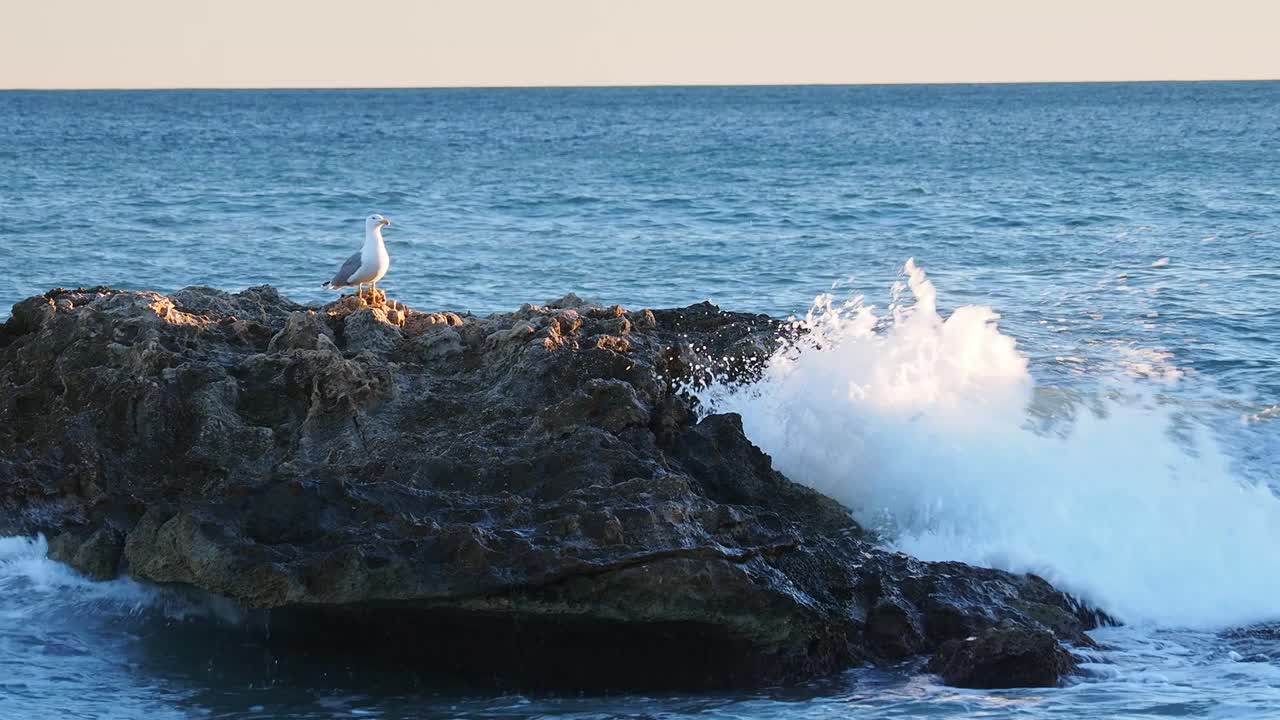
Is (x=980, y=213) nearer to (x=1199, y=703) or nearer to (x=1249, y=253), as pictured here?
(x=1249, y=253)

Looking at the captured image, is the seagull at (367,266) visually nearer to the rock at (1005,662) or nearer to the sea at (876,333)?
the sea at (876,333)

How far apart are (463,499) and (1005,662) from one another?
267 centimetres

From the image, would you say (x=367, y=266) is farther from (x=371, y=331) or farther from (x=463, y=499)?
(x=463, y=499)

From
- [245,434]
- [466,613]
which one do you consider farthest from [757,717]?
[245,434]

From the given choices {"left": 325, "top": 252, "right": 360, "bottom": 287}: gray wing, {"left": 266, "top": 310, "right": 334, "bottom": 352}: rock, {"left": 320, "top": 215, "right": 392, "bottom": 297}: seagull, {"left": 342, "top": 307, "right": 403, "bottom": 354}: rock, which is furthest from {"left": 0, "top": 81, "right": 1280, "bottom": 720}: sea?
{"left": 325, "top": 252, "right": 360, "bottom": 287}: gray wing

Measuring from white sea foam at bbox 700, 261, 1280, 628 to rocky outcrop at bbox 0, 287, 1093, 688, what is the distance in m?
0.49

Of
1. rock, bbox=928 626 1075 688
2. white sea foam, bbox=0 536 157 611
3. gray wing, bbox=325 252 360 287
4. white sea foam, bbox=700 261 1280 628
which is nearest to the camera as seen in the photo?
rock, bbox=928 626 1075 688

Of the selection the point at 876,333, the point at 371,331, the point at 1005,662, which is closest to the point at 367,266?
the point at 371,331

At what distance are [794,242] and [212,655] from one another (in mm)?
16882

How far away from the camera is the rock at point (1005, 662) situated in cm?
679

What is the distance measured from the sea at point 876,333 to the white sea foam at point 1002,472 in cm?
2

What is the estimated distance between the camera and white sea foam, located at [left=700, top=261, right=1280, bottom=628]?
27.2ft

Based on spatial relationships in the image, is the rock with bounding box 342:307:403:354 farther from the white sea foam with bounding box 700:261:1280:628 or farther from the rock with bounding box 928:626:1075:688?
the rock with bounding box 928:626:1075:688

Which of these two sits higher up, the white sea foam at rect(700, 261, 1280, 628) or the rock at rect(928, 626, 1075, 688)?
the white sea foam at rect(700, 261, 1280, 628)
